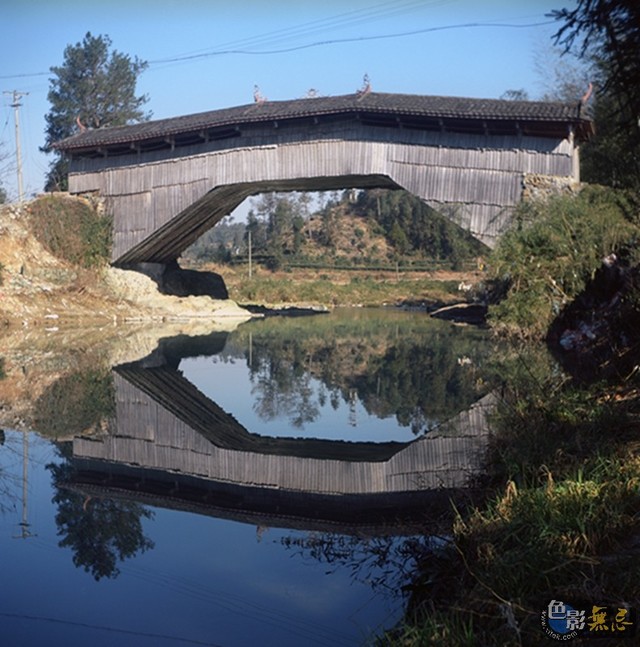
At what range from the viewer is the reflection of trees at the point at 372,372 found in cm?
1180

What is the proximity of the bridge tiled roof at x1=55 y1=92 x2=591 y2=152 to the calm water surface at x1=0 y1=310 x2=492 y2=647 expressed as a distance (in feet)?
37.6

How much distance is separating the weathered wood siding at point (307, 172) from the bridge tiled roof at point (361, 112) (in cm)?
64

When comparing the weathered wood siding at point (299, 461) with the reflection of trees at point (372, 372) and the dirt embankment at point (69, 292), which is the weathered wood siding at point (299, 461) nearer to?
the reflection of trees at point (372, 372)

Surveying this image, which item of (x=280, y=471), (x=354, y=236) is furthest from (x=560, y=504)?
(x=354, y=236)

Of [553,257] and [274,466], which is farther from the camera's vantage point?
[553,257]

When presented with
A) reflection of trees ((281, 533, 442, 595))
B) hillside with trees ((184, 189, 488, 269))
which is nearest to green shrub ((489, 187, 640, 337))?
reflection of trees ((281, 533, 442, 595))

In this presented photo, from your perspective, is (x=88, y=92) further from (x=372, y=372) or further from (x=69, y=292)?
(x=372, y=372)

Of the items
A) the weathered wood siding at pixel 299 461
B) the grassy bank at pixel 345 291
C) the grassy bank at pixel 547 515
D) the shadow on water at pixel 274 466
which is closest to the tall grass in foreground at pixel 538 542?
the grassy bank at pixel 547 515

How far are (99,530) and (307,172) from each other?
71.3 feet

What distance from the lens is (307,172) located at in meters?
27.2

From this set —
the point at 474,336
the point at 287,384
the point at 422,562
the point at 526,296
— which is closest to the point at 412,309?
the point at 474,336

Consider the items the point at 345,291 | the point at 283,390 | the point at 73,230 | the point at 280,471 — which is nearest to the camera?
the point at 280,471

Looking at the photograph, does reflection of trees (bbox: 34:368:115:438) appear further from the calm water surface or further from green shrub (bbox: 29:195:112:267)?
green shrub (bbox: 29:195:112:267)

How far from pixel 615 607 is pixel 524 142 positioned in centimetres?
2207
